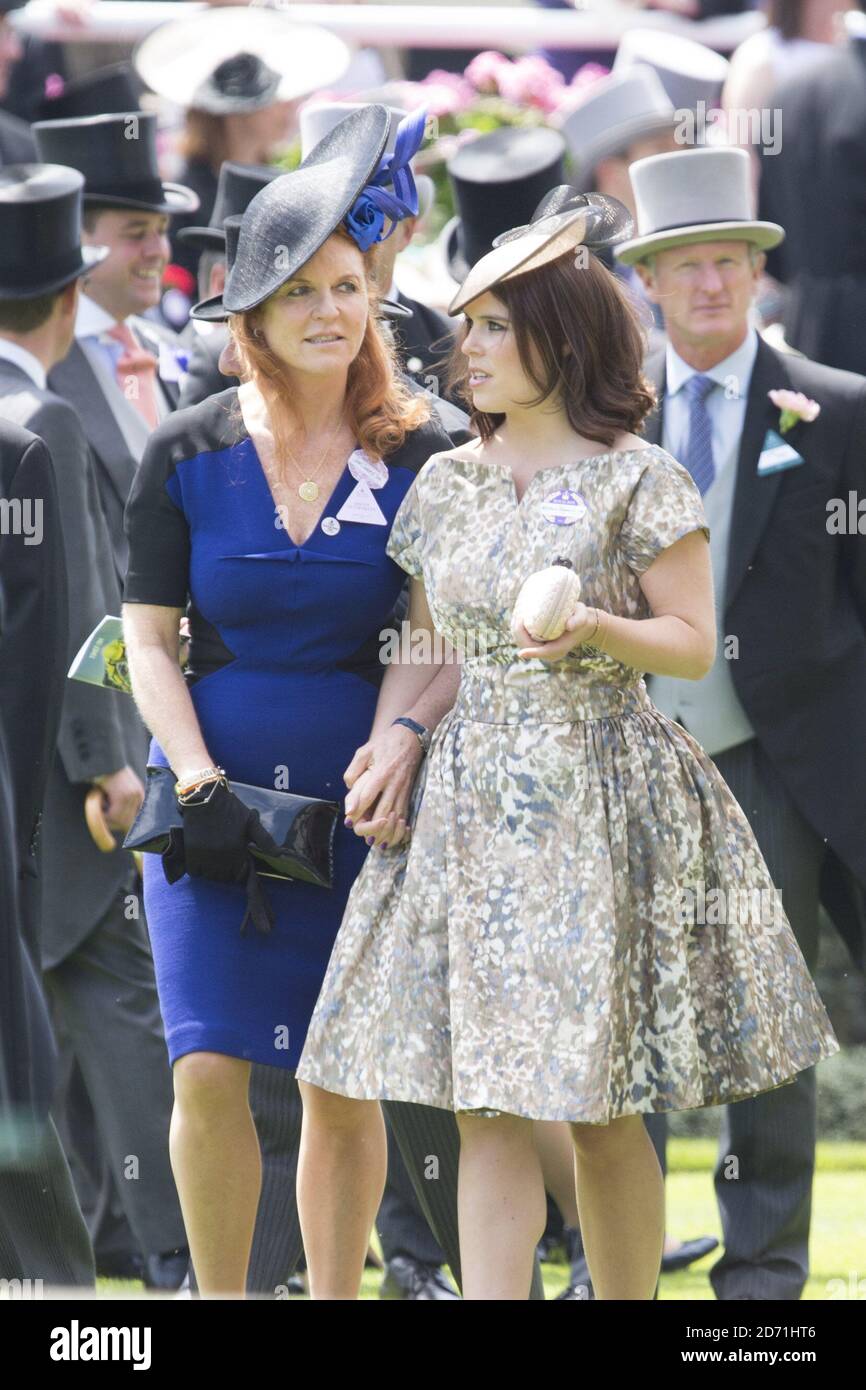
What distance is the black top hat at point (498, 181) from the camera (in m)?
5.05

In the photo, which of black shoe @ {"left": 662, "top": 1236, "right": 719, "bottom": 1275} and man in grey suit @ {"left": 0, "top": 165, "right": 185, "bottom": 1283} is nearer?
man in grey suit @ {"left": 0, "top": 165, "right": 185, "bottom": 1283}

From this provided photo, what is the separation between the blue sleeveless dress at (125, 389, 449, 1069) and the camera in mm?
3547

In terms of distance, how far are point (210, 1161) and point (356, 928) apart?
47 cm

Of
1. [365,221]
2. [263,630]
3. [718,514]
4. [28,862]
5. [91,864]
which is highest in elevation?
[365,221]

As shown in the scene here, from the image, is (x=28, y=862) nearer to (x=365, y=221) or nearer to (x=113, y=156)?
(x=365, y=221)

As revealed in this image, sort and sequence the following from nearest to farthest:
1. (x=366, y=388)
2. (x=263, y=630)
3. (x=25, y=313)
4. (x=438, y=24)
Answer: (x=263, y=630), (x=366, y=388), (x=25, y=313), (x=438, y=24)

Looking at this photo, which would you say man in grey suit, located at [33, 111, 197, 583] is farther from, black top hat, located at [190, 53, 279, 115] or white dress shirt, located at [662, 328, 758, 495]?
white dress shirt, located at [662, 328, 758, 495]

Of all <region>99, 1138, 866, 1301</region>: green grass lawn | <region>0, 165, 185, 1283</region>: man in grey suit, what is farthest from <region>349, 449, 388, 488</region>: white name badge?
<region>99, 1138, 866, 1301</region>: green grass lawn

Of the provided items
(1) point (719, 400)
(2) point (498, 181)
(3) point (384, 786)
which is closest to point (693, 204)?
(1) point (719, 400)

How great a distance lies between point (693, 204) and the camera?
4.70m

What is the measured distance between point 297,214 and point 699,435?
1319 millimetres

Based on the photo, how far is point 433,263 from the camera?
20.1 feet

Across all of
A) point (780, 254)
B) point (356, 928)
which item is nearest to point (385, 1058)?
point (356, 928)

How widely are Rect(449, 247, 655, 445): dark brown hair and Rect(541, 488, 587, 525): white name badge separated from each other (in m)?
0.13
